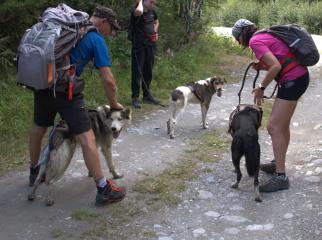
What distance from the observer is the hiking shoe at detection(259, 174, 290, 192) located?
204 inches

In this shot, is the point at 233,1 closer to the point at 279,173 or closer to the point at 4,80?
the point at 4,80

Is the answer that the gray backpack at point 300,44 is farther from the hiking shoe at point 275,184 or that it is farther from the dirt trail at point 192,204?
the dirt trail at point 192,204

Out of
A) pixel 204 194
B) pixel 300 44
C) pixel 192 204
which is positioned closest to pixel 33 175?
pixel 192 204

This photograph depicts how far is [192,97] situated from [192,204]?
9.97ft

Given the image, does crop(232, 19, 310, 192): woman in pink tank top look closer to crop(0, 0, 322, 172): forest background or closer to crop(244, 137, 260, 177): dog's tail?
crop(244, 137, 260, 177): dog's tail

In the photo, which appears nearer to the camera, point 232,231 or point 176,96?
point 232,231

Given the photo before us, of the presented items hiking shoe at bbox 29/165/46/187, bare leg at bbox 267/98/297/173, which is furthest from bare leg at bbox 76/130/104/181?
bare leg at bbox 267/98/297/173

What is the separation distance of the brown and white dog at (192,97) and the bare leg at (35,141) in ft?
8.48

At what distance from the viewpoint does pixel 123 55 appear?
34.9ft

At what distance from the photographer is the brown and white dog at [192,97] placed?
7.44 metres

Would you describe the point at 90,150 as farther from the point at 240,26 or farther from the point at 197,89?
the point at 197,89

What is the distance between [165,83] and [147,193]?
5.42 meters

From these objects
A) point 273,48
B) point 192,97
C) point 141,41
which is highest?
point 273,48

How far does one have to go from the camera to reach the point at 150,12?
852cm
